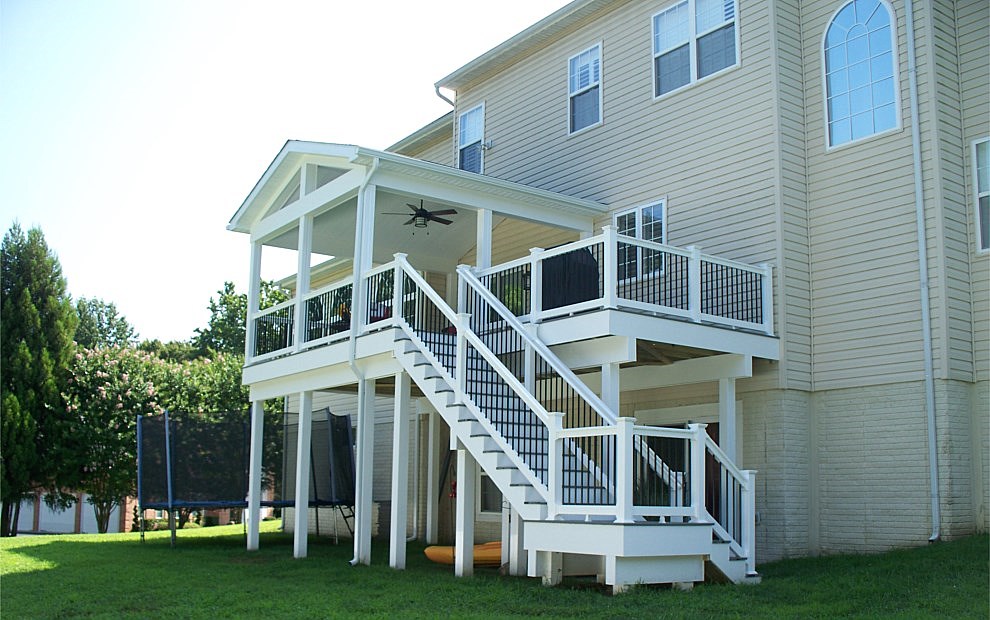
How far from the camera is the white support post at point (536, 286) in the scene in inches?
507

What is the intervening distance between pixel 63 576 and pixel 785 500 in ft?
31.3

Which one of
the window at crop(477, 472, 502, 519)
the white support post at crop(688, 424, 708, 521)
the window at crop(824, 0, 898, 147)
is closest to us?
the white support post at crop(688, 424, 708, 521)

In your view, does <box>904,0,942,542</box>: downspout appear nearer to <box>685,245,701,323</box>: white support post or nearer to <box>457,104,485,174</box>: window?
<box>685,245,701,323</box>: white support post

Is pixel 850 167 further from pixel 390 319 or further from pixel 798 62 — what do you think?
pixel 390 319

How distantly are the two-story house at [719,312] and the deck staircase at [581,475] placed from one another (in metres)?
0.03

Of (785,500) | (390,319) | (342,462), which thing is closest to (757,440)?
(785,500)

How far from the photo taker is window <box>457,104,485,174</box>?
781 inches

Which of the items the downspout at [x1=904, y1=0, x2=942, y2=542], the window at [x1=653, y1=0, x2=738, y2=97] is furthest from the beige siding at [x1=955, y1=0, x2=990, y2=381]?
the window at [x1=653, y1=0, x2=738, y2=97]

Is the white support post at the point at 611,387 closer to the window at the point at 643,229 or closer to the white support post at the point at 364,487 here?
the window at the point at 643,229

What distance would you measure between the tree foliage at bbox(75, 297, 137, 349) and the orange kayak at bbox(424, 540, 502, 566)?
51060 mm

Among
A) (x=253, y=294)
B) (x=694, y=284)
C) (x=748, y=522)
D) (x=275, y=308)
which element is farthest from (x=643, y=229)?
(x=253, y=294)

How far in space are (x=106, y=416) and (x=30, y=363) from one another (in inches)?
105

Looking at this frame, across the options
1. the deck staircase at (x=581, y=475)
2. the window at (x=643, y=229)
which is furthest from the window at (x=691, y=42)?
the deck staircase at (x=581, y=475)

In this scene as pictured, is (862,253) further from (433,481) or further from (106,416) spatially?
(106,416)
